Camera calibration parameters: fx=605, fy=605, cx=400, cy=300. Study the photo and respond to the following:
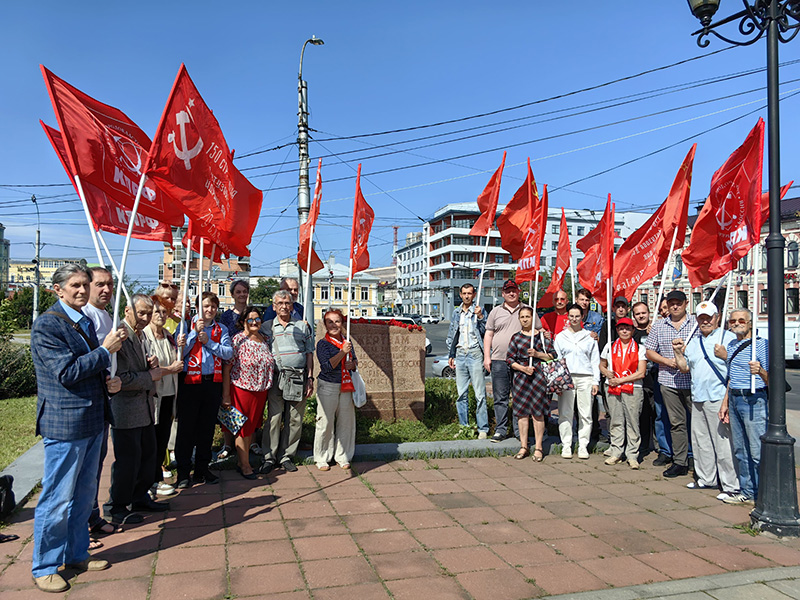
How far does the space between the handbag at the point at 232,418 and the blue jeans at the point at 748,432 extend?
4934 millimetres

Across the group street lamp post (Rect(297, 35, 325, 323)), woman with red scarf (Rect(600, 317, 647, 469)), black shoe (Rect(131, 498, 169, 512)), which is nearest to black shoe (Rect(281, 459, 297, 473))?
black shoe (Rect(131, 498, 169, 512))

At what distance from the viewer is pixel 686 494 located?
20.7 feet

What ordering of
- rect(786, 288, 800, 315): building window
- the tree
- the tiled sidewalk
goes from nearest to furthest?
the tiled sidewalk → rect(786, 288, 800, 315): building window → the tree

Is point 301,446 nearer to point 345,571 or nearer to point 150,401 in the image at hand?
point 150,401

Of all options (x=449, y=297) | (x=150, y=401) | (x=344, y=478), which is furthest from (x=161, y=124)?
(x=449, y=297)

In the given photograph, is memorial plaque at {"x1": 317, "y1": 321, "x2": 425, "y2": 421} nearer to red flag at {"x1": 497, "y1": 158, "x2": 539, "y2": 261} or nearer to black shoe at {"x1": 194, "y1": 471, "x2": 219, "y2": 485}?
red flag at {"x1": 497, "y1": 158, "x2": 539, "y2": 261}

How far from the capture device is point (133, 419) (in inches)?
186

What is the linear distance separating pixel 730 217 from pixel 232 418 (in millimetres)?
5861

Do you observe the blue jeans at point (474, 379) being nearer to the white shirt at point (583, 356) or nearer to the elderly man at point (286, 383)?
the white shirt at point (583, 356)

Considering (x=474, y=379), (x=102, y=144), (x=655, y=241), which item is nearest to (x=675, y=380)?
(x=655, y=241)

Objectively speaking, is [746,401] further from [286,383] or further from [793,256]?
[793,256]

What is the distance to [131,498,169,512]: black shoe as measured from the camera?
205 inches

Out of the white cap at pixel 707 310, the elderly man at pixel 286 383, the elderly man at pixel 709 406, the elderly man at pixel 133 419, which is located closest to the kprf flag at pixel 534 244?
the white cap at pixel 707 310

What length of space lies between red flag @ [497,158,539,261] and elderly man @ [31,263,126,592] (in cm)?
636
